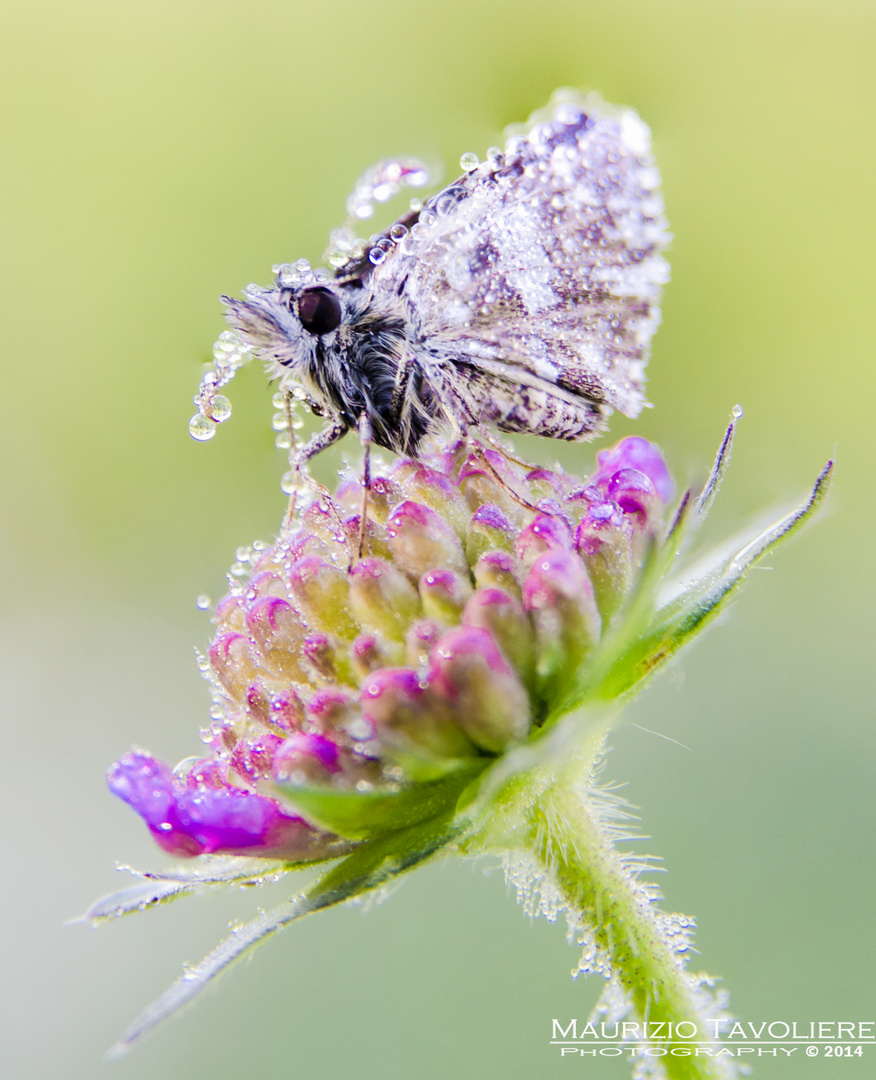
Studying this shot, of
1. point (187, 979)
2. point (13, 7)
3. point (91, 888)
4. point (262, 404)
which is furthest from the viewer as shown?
point (13, 7)

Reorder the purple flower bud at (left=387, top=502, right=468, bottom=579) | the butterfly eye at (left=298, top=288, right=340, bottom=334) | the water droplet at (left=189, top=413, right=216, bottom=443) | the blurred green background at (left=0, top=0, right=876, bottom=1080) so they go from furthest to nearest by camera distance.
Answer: the blurred green background at (left=0, top=0, right=876, bottom=1080), the water droplet at (left=189, top=413, right=216, bottom=443), the butterfly eye at (left=298, top=288, right=340, bottom=334), the purple flower bud at (left=387, top=502, right=468, bottom=579)

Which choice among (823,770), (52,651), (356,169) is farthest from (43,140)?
(823,770)

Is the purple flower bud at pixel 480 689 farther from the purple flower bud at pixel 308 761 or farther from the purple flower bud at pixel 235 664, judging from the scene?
the purple flower bud at pixel 235 664

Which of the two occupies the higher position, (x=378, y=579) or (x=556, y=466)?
(x=556, y=466)

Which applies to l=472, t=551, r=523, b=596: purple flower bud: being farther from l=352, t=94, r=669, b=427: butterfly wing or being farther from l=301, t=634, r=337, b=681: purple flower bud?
l=352, t=94, r=669, b=427: butterfly wing

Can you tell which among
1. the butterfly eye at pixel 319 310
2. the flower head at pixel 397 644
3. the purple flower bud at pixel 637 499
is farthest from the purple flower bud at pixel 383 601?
the butterfly eye at pixel 319 310

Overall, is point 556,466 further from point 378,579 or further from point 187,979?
point 187,979

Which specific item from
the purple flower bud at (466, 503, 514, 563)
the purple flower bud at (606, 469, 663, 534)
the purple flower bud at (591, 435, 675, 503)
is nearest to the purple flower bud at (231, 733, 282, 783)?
the purple flower bud at (466, 503, 514, 563)
